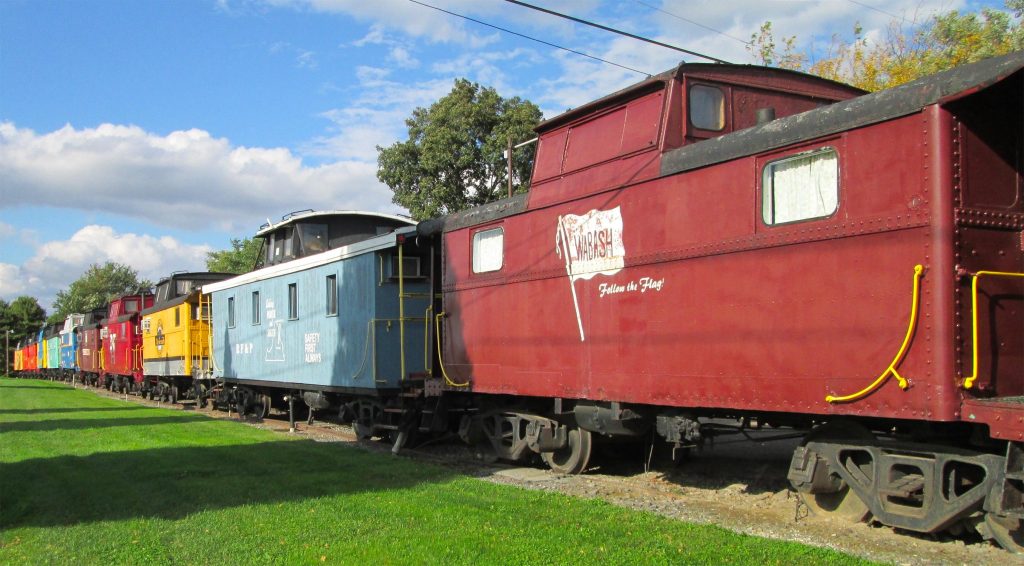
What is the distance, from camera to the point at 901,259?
5852 millimetres

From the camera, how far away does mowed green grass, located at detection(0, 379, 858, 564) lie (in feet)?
20.1

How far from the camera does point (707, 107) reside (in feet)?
27.6

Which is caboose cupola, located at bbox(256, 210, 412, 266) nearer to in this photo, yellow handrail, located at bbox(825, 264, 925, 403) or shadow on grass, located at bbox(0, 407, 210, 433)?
shadow on grass, located at bbox(0, 407, 210, 433)

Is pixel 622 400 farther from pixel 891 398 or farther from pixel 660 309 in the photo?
pixel 891 398

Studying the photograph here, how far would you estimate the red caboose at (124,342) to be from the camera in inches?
1172

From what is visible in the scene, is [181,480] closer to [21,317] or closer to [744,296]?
[744,296]

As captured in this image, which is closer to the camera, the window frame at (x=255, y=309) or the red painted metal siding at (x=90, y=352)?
the window frame at (x=255, y=309)

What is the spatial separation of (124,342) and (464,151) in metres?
14.8

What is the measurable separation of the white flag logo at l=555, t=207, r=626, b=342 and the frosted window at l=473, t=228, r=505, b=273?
51.8 inches

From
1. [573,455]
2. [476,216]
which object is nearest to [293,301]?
[476,216]

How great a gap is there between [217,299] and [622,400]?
1489 cm

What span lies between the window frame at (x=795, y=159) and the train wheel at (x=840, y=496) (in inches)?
68.2

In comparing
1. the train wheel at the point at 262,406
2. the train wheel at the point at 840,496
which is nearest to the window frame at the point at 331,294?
the train wheel at the point at 262,406

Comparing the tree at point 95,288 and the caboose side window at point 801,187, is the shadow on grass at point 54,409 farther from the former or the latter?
the tree at point 95,288
